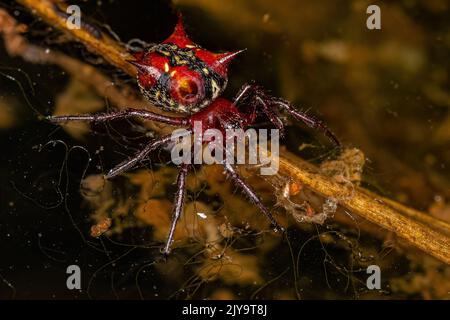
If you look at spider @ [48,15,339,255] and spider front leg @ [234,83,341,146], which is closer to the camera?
spider @ [48,15,339,255]

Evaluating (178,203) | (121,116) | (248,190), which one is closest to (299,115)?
Result: (248,190)

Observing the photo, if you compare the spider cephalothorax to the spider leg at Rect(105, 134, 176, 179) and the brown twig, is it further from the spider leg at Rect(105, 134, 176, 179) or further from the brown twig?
the brown twig

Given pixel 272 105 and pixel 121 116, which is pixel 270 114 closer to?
pixel 272 105

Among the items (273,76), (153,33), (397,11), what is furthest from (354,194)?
(153,33)

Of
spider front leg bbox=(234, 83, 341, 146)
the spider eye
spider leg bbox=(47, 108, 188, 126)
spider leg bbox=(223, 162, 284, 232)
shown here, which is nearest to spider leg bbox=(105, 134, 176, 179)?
spider leg bbox=(47, 108, 188, 126)

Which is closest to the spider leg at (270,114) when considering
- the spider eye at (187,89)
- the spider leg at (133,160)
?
the spider eye at (187,89)

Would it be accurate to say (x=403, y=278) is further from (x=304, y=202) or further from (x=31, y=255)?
(x=31, y=255)
